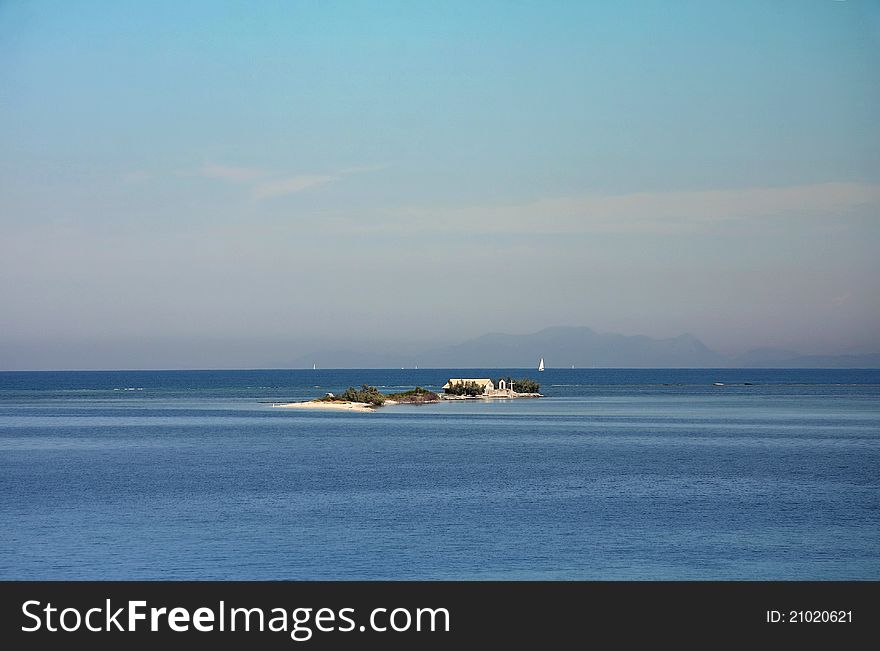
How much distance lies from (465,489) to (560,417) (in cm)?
4714

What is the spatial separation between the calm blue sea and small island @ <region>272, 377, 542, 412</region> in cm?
3198

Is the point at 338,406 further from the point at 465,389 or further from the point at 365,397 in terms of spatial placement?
the point at 465,389

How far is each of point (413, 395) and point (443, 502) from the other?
8349 centimetres

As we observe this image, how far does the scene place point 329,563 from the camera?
22.7 metres

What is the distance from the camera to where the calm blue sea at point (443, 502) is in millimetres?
22766

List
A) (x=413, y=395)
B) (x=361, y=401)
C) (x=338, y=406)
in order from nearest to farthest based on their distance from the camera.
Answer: (x=338, y=406)
(x=361, y=401)
(x=413, y=395)

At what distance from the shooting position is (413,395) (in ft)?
380

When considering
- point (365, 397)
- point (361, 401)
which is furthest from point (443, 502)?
point (365, 397)

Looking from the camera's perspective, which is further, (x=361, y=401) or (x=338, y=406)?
(x=361, y=401)

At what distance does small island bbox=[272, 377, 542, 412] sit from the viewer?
10106cm

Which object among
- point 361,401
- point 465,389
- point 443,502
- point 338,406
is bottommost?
point 443,502
